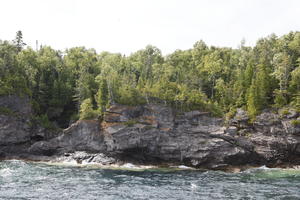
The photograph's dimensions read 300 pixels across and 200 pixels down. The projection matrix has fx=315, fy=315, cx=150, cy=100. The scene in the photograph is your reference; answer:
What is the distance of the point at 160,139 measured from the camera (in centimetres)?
7681

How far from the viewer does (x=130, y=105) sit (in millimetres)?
82875

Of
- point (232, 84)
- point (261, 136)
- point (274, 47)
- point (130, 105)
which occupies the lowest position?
point (261, 136)

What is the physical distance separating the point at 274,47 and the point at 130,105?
64497 mm

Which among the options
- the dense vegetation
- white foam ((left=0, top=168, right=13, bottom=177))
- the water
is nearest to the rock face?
the dense vegetation

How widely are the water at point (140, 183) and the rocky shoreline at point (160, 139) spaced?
6441 millimetres

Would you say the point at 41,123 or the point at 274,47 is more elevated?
the point at 274,47

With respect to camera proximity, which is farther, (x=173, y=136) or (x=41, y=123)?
(x=41, y=123)

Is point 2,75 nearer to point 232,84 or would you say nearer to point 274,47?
point 232,84

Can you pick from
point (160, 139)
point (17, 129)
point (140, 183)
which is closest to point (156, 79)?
point (160, 139)

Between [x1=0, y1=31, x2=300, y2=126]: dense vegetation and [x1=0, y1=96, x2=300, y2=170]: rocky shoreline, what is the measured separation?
3.59 m

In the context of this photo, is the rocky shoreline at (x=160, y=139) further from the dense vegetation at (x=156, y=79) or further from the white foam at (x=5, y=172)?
the white foam at (x=5, y=172)

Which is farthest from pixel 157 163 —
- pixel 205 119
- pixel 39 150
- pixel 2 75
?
pixel 2 75

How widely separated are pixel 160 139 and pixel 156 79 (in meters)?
33.2

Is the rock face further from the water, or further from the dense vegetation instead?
the water
